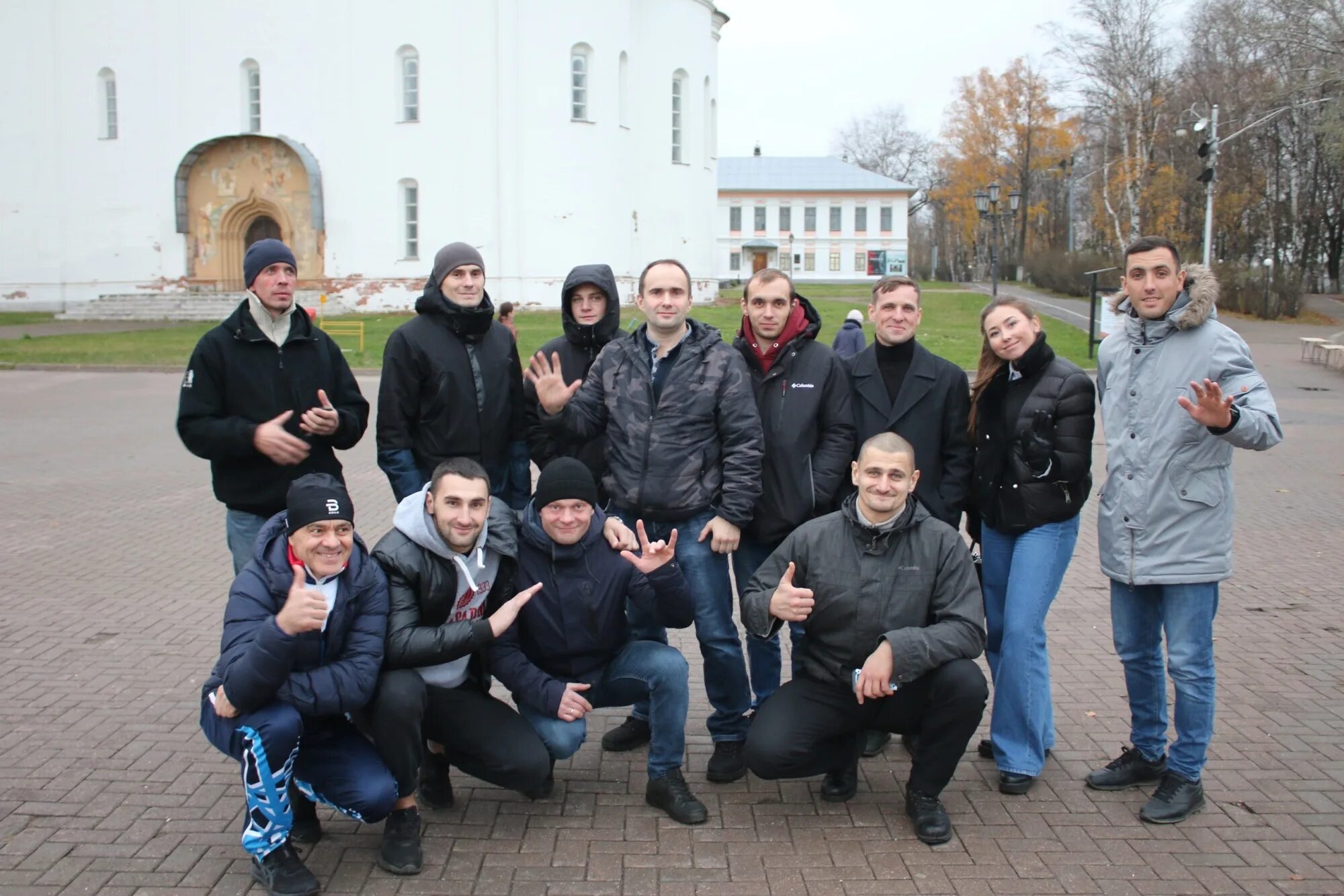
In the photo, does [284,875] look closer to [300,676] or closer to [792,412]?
[300,676]

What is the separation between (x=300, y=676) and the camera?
370cm

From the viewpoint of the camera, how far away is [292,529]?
12.4 feet

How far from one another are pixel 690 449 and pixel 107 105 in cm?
4233

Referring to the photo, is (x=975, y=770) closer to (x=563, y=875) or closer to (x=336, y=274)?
(x=563, y=875)

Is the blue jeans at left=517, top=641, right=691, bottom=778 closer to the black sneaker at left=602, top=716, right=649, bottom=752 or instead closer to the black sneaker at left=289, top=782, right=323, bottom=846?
the black sneaker at left=602, top=716, right=649, bottom=752

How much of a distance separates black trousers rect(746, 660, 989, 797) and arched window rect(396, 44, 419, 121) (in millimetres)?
36945

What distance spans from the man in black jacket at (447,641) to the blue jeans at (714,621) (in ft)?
1.22

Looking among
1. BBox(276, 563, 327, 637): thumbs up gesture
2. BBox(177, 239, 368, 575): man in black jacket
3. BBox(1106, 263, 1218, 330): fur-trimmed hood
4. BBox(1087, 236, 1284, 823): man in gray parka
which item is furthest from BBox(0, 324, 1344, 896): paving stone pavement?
BBox(1106, 263, 1218, 330): fur-trimmed hood

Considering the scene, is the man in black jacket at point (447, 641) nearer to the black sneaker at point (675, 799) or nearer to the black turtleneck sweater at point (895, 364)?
the black sneaker at point (675, 799)

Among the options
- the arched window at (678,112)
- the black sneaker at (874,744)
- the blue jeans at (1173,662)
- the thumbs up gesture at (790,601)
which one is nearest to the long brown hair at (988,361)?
the blue jeans at (1173,662)

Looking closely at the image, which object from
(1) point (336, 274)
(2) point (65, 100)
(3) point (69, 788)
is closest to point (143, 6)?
(2) point (65, 100)

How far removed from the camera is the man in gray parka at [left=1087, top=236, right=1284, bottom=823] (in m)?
4.16

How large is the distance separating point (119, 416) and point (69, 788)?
47.0 feet

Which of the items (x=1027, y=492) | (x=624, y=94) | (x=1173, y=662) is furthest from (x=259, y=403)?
(x=624, y=94)
